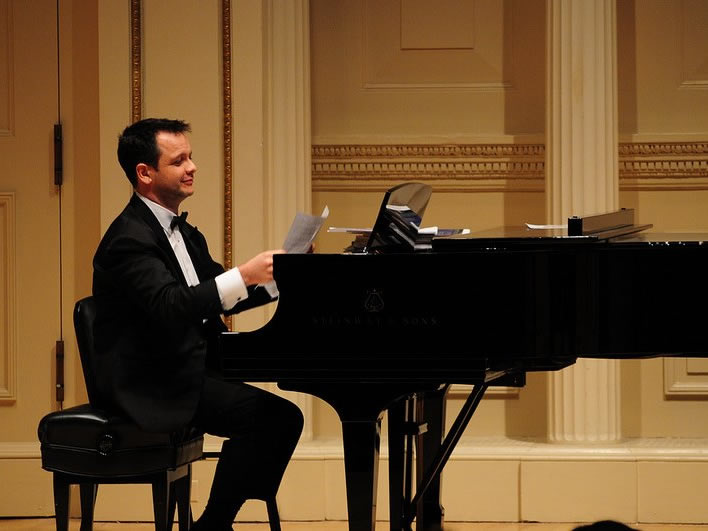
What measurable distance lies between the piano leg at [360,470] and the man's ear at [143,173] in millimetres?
991

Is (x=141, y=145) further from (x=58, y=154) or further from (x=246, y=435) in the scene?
(x=58, y=154)

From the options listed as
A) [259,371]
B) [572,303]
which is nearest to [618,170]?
[572,303]

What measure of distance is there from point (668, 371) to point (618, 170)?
73cm

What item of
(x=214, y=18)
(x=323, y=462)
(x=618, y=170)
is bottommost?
(x=323, y=462)

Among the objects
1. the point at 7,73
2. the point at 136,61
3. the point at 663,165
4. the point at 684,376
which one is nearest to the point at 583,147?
the point at 663,165

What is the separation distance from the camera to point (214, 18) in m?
4.00

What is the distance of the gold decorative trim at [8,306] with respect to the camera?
4.18 meters

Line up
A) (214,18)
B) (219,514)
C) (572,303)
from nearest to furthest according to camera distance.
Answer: (572,303), (219,514), (214,18)

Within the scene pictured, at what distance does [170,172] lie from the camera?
10.0ft

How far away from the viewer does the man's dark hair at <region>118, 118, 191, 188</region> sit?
305cm

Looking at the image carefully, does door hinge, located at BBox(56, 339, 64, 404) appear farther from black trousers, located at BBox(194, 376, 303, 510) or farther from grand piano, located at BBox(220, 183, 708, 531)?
grand piano, located at BBox(220, 183, 708, 531)

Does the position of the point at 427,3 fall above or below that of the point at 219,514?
above

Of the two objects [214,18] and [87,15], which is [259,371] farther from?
[87,15]

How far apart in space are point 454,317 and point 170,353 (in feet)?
2.61
